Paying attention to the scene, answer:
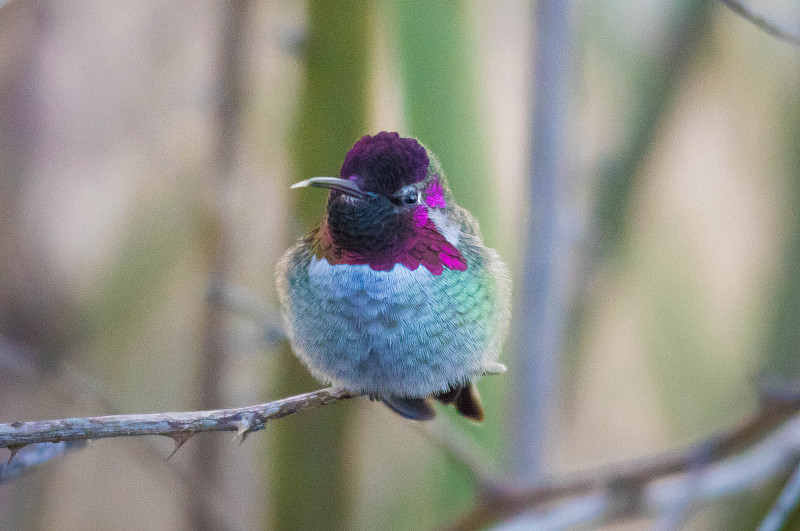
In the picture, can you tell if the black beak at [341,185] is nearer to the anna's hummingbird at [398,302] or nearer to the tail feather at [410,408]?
the anna's hummingbird at [398,302]

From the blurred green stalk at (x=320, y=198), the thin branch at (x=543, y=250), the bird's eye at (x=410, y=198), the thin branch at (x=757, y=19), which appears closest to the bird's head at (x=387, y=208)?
the bird's eye at (x=410, y=198)

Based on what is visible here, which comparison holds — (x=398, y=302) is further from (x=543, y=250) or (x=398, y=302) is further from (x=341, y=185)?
(x=543, y=250)

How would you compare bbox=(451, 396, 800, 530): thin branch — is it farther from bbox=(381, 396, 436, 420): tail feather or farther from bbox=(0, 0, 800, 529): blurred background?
bbox=(381, 396, 436, 420): tail feather

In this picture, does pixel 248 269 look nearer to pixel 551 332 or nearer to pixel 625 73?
pixel 551 332

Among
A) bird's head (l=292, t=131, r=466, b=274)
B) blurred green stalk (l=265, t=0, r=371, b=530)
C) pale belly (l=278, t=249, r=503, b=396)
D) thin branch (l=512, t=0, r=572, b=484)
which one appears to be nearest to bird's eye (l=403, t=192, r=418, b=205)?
bird's head (l=292, t=131, r=466, b=274)

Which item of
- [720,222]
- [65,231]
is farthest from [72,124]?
[720,222]

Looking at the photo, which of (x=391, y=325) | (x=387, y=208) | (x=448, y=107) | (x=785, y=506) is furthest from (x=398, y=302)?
(x=785, y=506)
